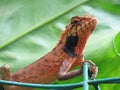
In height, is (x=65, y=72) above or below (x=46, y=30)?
below

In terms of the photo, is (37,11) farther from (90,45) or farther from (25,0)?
(90,45)

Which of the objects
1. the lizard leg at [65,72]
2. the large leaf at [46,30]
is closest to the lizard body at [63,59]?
the lizard leg at [65,72]

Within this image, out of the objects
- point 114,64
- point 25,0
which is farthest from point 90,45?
point 25,0

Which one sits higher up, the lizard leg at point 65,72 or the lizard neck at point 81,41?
the lizard neck at point 81,41

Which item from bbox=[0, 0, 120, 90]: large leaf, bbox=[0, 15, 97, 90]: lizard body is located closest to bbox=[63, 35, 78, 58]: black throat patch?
bbox=[0, 15, 97, 90]: lizard body

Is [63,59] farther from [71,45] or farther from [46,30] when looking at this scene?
[46,30]

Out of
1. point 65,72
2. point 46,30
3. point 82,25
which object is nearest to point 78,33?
point 82,25

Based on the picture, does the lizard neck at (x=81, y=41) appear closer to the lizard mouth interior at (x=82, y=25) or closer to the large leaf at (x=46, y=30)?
the lizard mouth interior at (x=82, y=25)
